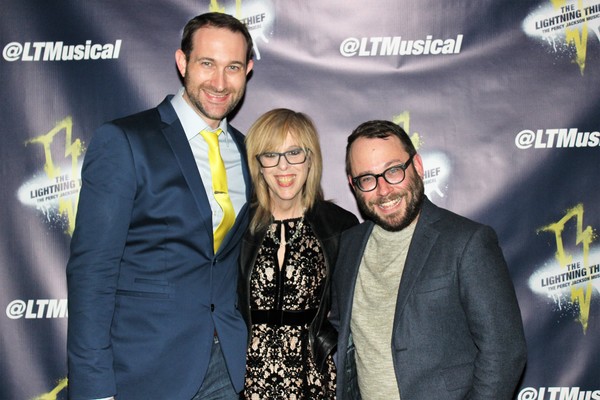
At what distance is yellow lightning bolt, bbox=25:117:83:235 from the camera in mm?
3357

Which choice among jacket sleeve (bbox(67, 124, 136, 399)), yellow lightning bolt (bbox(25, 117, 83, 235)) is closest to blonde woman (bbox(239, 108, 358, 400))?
jacket sleeve (bbox(67, 124, 136, 399))

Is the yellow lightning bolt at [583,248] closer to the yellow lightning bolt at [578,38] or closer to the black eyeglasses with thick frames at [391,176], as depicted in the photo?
the yellow lightning bolt at [578,38]

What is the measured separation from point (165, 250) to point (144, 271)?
12 cm

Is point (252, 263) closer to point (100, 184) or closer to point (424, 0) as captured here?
point (100, 184)

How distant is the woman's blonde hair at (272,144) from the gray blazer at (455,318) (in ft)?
2.66

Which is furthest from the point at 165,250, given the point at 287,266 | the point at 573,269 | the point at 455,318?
the point at 573,269

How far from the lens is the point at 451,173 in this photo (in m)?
3.44

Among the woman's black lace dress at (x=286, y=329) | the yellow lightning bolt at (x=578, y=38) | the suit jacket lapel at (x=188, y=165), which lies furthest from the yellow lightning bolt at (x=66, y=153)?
the yellow lightning bolt at (x=578, y=38)

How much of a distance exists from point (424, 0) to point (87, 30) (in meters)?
2.00

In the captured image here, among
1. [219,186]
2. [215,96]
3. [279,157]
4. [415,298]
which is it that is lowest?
[415,298]

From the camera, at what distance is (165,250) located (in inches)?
89.8

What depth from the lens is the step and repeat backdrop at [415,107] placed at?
11.0ft

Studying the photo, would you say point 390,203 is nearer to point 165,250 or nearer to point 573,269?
point 165,250

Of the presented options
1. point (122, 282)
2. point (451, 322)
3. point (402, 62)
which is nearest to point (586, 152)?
point (402, 62)
